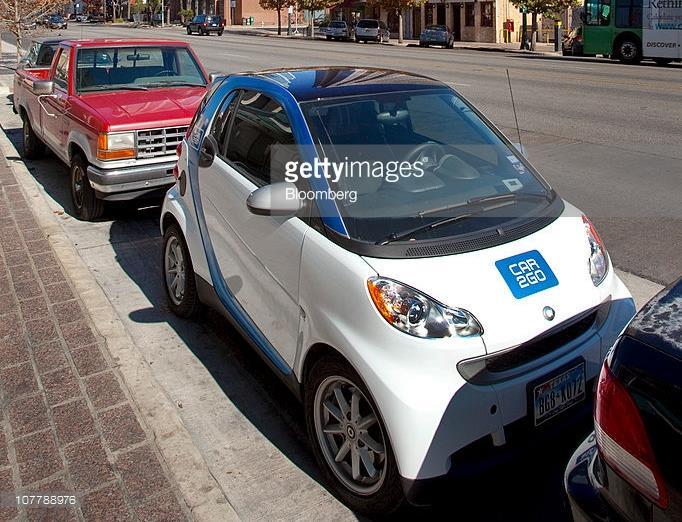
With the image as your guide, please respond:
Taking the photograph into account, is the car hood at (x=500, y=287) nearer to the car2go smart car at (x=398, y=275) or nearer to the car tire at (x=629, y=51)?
the car2go smart car at (x=398, y=275)

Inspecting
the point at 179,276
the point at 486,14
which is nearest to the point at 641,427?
the point at 179,276

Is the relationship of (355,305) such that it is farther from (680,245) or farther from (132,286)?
(680,245)

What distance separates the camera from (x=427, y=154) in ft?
13.1

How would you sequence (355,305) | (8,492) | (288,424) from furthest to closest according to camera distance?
(288,424), (8,492), (355,305)

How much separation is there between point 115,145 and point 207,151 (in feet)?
8.69

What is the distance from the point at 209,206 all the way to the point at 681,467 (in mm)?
3255

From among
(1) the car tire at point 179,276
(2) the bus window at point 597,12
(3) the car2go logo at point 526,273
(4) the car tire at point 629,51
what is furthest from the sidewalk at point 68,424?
(2) the bus window at point 597,12

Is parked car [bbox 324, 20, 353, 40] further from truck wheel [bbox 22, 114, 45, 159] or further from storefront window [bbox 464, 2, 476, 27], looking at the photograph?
truck wheel [bbox 22, 114, 45, 159]

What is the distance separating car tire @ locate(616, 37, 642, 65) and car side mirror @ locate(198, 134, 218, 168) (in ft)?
90.1

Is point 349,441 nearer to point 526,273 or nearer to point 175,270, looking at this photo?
point 526,273

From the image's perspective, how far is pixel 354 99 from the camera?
3.90 metres

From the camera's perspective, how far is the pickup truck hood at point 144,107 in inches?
273

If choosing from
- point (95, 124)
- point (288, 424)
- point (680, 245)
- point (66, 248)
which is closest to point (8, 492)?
point (288, 424)

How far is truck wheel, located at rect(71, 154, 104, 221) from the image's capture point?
737 centimetres
